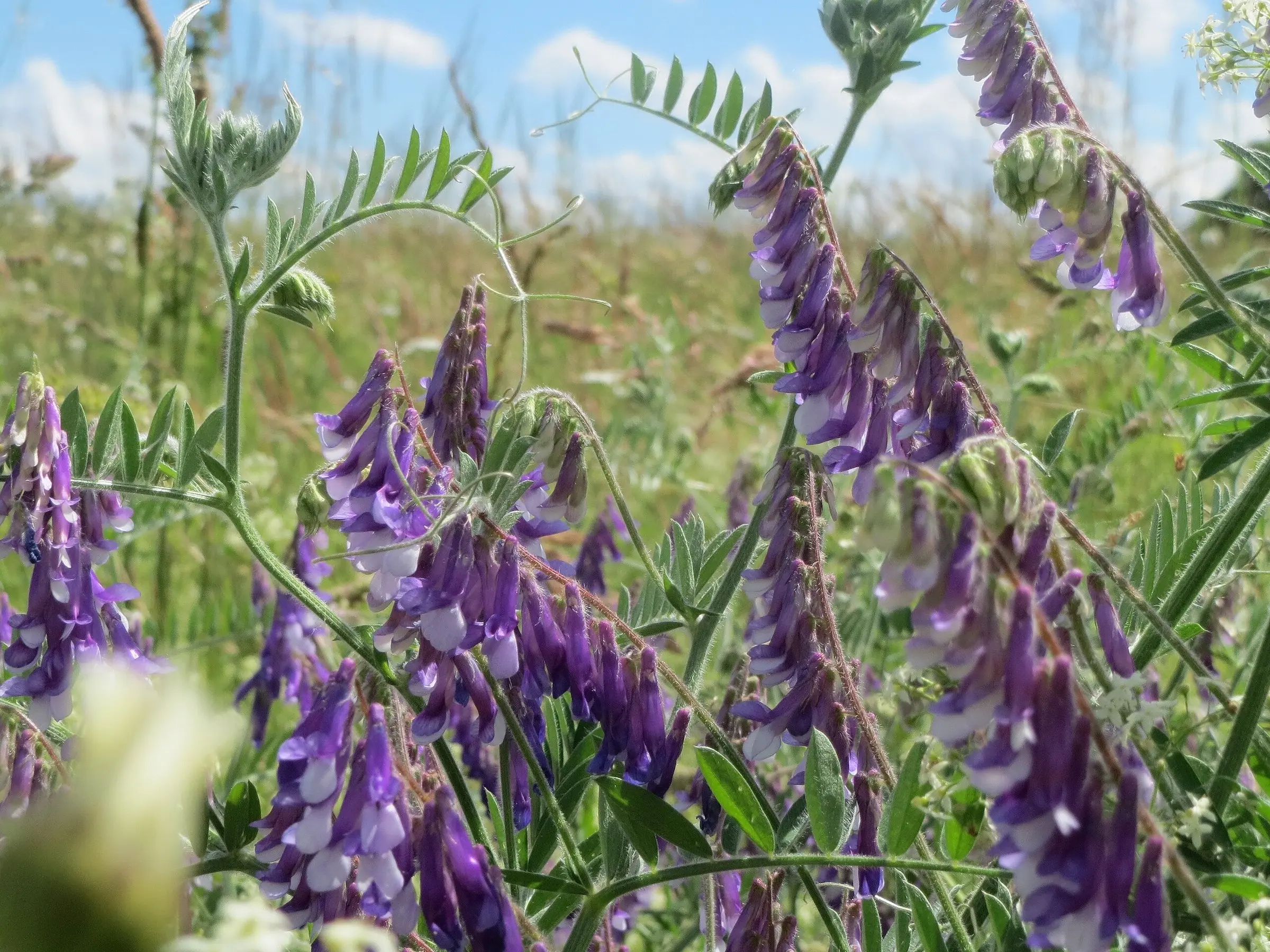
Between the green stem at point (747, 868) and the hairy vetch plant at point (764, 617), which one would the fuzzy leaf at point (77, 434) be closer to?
the hairy vetch plant at point (764, 617)

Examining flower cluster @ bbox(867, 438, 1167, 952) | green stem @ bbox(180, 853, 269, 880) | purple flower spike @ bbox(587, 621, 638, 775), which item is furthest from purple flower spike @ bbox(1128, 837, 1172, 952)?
green stem @ bbox(180, 853, 269, 880)

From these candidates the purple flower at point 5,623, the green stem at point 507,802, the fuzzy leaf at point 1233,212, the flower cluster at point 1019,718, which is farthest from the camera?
the purple flower at point 5,623

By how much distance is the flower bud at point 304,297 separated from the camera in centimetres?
127

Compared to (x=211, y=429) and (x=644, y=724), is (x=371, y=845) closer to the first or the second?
(x=644, y=724)

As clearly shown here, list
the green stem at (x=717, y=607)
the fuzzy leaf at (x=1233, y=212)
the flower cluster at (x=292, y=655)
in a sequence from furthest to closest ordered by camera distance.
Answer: the flower cluster at (x=292, y=655)
the green stem at (x=717, y=607)
the fuzzy leaf at (x=1233, y=212)

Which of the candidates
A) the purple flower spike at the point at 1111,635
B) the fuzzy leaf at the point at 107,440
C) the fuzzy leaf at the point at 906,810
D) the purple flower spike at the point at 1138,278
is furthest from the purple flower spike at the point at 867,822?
the fuzzy leaf at the point at 107,440

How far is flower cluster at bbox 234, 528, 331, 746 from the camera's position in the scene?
6.34ft

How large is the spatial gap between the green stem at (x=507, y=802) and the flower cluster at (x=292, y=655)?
753 mm

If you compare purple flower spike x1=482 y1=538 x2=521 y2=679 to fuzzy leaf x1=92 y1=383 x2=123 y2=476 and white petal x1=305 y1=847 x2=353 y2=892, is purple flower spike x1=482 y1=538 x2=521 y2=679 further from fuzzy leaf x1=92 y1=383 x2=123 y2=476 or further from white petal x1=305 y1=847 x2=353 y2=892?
fuzzy leaf x1=92 y1=383 x2=123 y2=476

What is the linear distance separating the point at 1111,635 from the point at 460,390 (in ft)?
2.41

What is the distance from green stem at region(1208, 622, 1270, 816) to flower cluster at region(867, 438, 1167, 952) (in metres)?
0.33

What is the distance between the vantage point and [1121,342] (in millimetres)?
2789

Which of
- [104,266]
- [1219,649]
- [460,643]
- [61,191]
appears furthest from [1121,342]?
[61,191]

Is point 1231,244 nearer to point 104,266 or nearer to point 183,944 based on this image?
point 104,266
